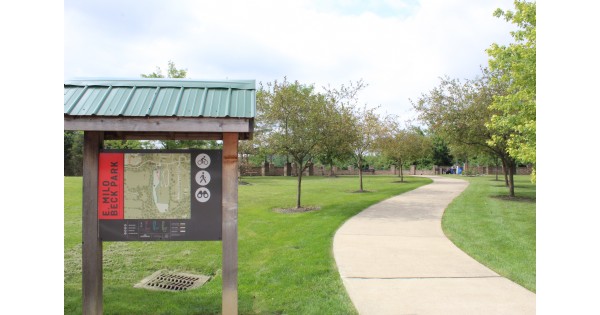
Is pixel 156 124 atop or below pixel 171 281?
atop

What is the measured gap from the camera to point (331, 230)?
380 inches

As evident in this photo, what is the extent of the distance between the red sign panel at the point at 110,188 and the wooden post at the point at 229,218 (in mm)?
1135

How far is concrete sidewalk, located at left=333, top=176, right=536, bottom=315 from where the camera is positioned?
475cm

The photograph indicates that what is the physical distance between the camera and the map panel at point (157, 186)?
4.25 metres

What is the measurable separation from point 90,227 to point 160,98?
5.19 feet

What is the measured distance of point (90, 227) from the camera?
4191mm

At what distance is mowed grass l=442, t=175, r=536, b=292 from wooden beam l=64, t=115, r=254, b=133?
4612 millimetres

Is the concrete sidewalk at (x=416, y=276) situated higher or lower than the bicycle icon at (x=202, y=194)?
lower

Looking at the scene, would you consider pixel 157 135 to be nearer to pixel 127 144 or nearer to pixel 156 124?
pixel 156 124

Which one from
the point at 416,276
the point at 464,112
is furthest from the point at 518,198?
the point at 416,276

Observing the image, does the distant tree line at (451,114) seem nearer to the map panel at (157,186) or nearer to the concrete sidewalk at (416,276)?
the concrete sidewalk at (416,276)

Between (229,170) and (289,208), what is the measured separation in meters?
9.99

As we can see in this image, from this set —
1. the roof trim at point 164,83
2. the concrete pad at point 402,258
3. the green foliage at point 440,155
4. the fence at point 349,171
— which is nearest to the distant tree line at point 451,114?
the concrete pad at point 402,258

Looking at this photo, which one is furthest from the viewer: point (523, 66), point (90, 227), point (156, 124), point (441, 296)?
point (523, 66)
